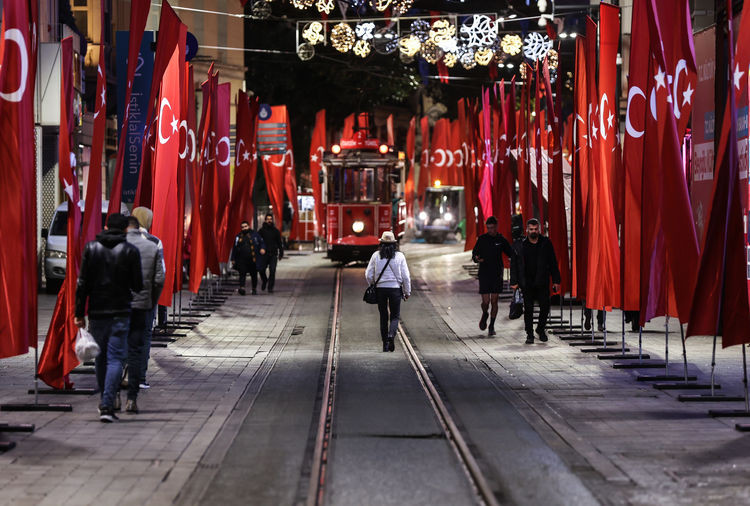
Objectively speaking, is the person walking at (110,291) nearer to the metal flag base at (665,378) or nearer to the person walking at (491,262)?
the metal flag base at (665,378)

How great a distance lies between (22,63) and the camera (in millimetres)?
9930

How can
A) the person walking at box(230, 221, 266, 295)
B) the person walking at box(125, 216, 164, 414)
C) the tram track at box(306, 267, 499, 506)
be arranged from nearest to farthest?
the tram track at box(306, 267, 499, 506) → the person walking at box(125, 216, 164, 414) → the person walking at box(230, 221, 266, 295)

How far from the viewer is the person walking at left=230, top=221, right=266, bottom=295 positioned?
2765 cm

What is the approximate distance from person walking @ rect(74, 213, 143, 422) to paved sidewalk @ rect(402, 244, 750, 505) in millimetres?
3927

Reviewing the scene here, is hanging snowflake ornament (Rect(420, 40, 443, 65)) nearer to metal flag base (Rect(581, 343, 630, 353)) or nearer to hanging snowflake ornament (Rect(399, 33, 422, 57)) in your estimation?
hanging snowflake ornament (Rect(399, 33, 422, 57))

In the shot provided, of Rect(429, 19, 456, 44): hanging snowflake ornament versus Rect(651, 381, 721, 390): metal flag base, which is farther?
Rect(429, 19, 456, 44): hanging snowflake ornament

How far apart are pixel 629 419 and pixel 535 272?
7.36m

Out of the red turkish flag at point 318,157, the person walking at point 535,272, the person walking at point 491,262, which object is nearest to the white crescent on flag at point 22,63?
the person walking at point 535,272

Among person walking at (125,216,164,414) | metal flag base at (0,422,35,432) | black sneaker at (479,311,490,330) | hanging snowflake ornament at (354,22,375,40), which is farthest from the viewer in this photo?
hanging snowflake ornament at (354,22,375,40)

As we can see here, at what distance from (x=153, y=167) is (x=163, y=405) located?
18.2 feet

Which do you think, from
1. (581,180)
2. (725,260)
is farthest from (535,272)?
(725,260)

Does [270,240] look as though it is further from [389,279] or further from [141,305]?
[141,305]

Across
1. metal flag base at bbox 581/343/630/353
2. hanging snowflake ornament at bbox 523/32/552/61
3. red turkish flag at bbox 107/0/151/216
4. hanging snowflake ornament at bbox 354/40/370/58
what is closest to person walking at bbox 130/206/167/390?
red turkish flag at bbox 107/0/151/216

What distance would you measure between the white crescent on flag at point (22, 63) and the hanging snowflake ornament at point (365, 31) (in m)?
16.5
